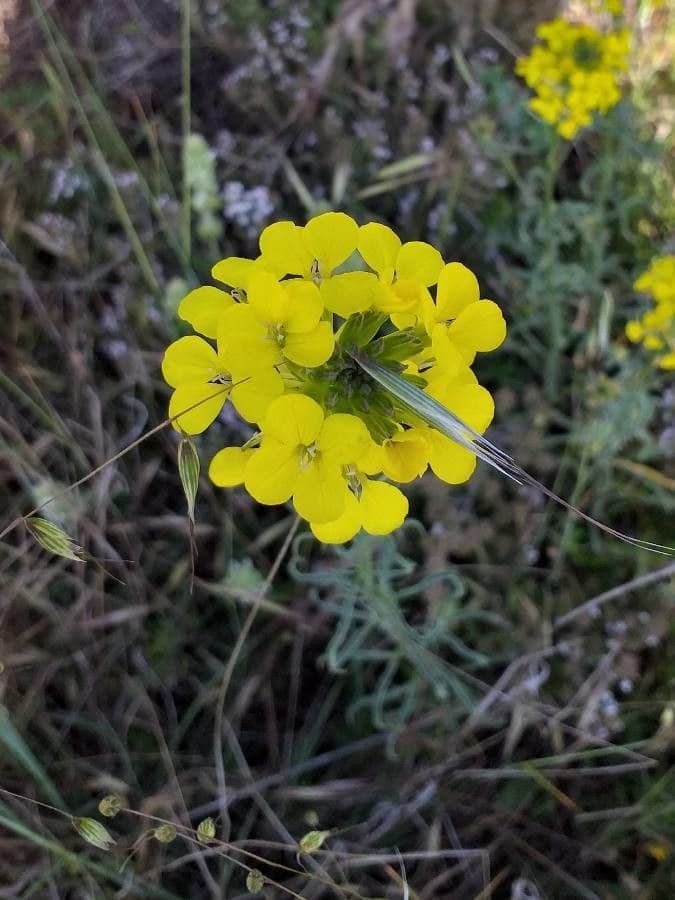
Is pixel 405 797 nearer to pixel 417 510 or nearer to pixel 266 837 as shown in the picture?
pixel 266 837

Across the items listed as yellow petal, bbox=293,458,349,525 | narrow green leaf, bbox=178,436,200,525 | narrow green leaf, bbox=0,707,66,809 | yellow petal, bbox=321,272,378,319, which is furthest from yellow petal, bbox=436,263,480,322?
narrow green leaf, bbox=0,707,66,809

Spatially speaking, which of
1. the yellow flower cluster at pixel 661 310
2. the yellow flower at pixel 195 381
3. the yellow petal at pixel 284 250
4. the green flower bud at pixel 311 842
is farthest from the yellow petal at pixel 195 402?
the yellow flower cluster at pixel 661 310

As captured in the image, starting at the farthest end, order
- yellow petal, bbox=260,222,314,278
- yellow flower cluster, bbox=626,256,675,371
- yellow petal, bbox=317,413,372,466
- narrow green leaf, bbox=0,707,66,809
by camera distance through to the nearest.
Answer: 1. yellow flower cluster, bbox=626,256,675,371
2. narrow green leaf, bbox=0,707,66,809
3. yellow petal, bbox=260,222,314,278
4. yellow petal, bbox=317,413,372,466

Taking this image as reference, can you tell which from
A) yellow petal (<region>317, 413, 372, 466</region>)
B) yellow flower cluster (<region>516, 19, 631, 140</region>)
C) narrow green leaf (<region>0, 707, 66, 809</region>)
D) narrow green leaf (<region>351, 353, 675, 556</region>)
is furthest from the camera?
yellow flower cluster (<region>516, 19, 631, 140</region>)

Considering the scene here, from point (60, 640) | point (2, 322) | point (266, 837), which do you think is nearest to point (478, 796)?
point (266, 837)

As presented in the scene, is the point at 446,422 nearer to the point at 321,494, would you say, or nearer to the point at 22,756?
the point at 321,494

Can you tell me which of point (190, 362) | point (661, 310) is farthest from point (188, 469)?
point (661, 310)

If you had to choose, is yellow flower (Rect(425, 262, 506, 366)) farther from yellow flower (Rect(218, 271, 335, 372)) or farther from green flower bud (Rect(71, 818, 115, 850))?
green flower bud (Rect(71, 818, 115, 850))
